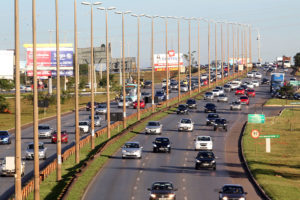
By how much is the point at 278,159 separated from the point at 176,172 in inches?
600

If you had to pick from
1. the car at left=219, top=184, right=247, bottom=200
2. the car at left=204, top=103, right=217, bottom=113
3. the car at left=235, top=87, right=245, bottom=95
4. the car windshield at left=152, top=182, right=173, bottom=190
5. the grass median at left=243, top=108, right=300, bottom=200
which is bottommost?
the grass median at left=243, top=108, right=300, bottom=200

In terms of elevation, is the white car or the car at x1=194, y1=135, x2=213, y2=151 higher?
the white car

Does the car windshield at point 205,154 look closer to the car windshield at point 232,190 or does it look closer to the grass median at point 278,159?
the grass median at point 278,159

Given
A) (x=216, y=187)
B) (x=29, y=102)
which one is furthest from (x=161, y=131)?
(x=29, y=102)

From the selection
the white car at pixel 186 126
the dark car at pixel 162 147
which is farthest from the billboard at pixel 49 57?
the dark car at pixel 162 147

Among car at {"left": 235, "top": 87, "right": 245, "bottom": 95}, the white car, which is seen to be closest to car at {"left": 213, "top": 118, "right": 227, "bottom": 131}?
the white car

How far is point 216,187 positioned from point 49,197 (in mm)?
11225

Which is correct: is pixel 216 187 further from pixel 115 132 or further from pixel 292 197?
pixel 115 132

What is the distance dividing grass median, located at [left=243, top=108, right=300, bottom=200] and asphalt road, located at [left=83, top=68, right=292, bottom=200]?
130cm

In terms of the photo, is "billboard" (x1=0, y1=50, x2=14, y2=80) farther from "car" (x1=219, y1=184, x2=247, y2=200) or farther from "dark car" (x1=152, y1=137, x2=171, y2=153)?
"car" (x1=219, y1=184, x2=247, y2=200)

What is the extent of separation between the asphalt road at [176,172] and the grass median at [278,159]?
1299mm

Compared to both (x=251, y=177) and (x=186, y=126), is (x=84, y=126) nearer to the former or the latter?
(x=186, y=126)

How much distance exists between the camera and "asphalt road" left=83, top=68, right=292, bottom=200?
45.7 m

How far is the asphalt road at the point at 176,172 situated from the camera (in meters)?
45.7
